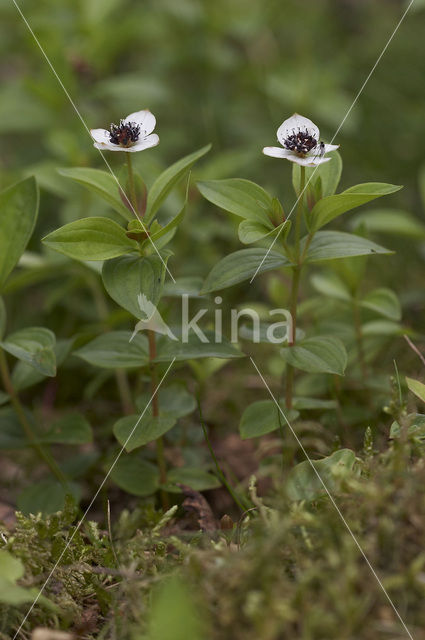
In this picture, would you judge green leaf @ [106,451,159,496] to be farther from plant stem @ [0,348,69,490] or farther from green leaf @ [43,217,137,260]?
green leaf @ [43,217,137,260]

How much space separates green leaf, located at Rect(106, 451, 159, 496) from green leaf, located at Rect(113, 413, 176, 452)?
14 cm

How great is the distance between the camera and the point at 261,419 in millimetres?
1510

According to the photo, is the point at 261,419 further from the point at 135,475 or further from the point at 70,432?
the point at 70,432

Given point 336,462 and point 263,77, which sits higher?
point 263,77

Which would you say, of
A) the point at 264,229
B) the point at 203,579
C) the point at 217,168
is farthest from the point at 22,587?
the point at 217,168

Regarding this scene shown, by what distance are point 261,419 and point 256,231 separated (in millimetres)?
453

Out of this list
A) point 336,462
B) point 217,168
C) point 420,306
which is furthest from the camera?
point 217,168

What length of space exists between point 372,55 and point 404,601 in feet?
12.2

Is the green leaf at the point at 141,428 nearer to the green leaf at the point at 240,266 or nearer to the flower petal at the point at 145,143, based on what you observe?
the green leaf at the point at 240,266

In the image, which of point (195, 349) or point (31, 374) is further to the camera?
point (31, 374)

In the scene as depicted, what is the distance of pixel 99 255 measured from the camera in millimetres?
1381

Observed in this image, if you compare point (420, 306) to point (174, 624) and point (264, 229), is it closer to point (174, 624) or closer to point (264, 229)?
point (264, 229)

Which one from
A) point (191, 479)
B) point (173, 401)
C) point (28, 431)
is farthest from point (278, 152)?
point (28, 431)

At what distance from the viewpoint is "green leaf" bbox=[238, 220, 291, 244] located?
1338 millimetres
